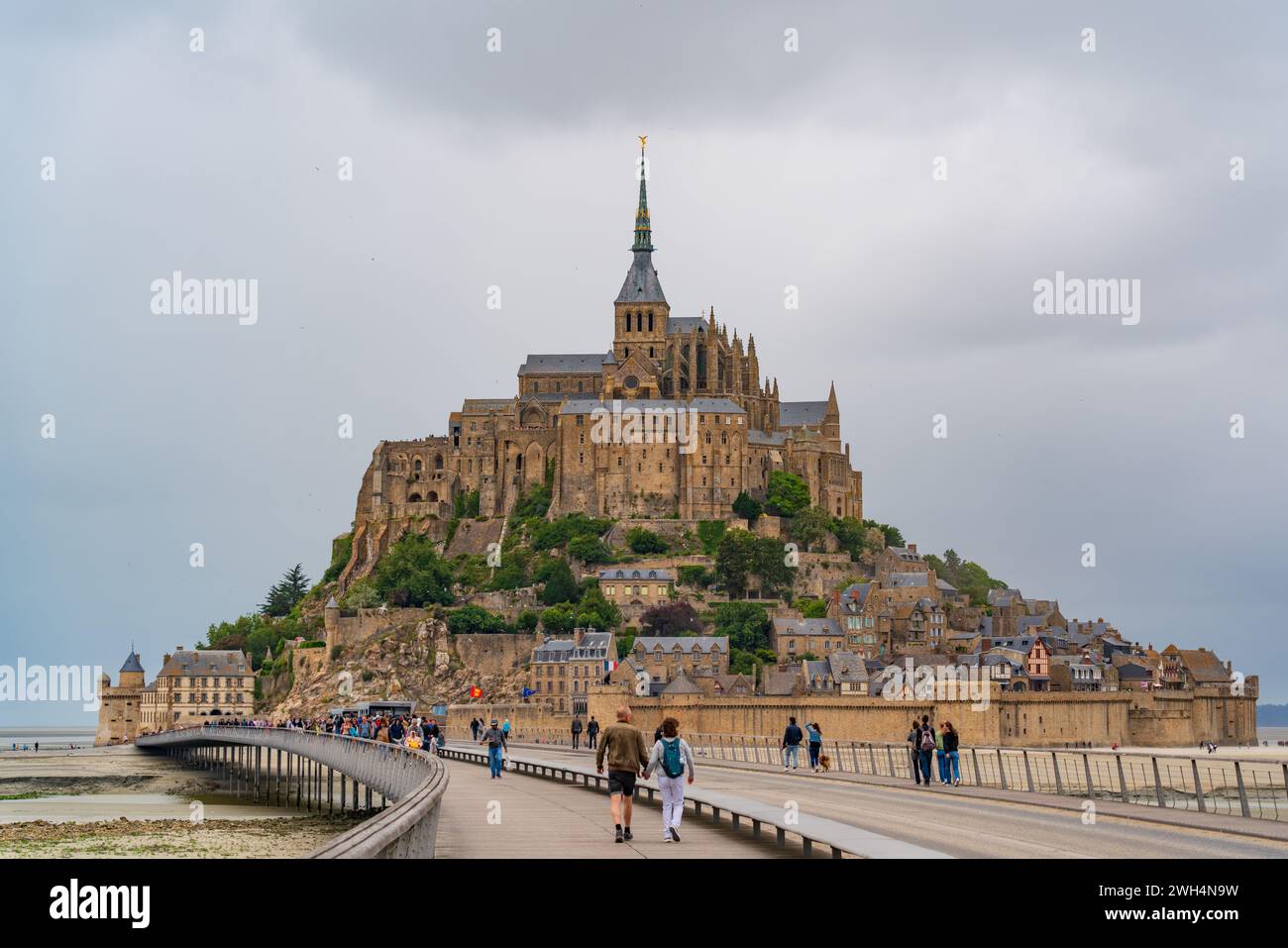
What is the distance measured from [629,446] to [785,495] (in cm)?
1159

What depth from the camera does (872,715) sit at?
9069 cm

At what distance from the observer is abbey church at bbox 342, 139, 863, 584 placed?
122938mm

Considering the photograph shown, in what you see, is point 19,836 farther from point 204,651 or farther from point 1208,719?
point 204,651

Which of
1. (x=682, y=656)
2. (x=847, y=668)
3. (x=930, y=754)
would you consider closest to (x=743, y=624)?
(x=682, y=656)

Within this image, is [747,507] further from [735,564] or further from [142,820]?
[142,820]

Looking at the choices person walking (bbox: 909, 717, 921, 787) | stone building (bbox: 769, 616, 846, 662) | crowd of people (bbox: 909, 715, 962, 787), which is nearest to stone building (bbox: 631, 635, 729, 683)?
stone building (bbox: 769, 616, 846, 662)

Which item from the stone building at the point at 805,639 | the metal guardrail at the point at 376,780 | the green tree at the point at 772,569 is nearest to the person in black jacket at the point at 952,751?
the metal guardrail at the point at 376,780

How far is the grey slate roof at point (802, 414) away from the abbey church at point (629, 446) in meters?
0.15

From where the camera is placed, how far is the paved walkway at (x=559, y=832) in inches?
746

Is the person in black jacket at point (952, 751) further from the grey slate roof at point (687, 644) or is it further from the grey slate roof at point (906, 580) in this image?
the grey slate roof at point (906, 580)

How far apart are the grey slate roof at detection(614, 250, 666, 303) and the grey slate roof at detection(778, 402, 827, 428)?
518 inches

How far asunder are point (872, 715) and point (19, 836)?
188 feet

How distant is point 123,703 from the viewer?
13650 centimetres
